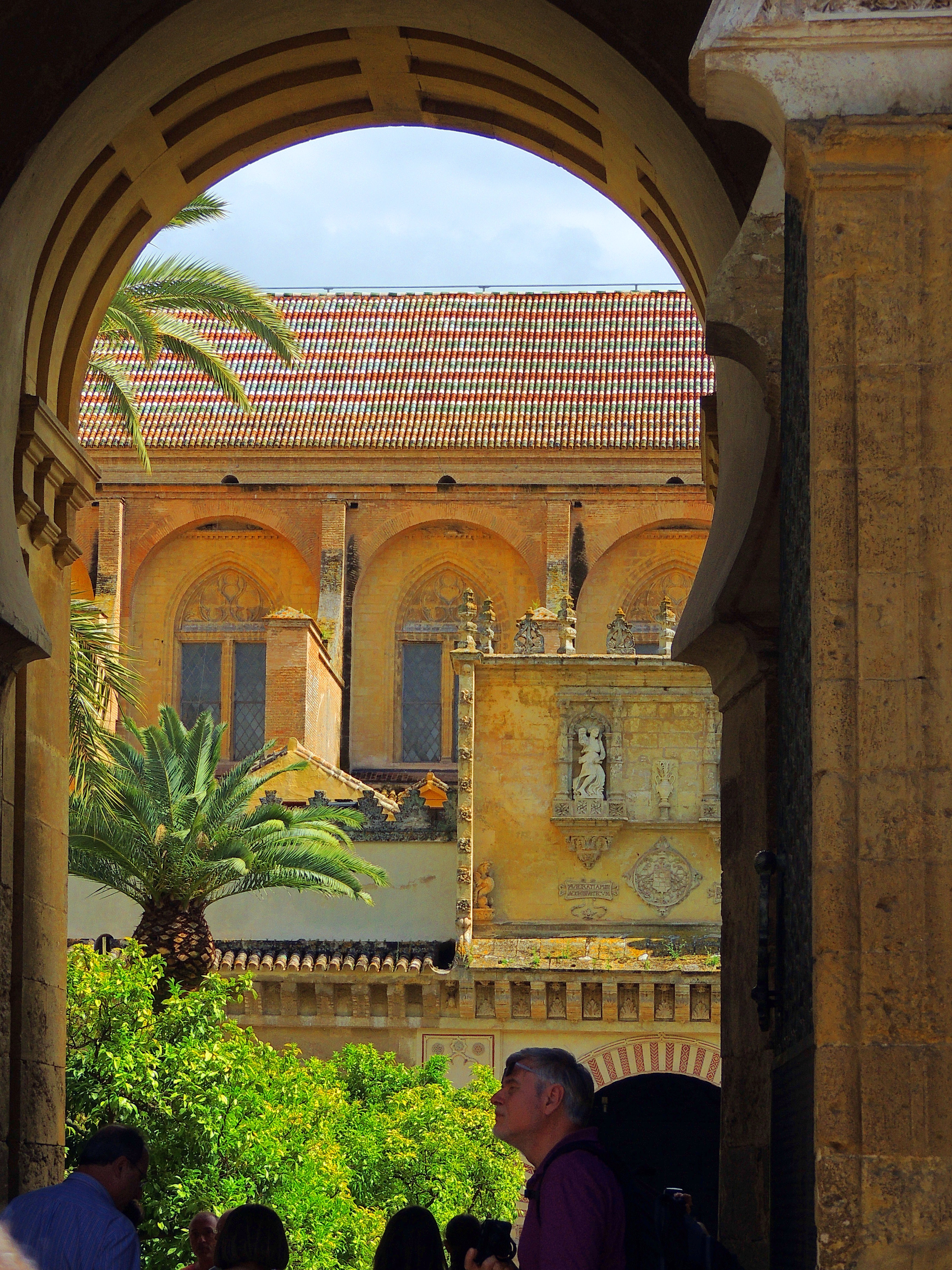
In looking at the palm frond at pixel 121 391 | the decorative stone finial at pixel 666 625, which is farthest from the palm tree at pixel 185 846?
the decorative stone finial at pixel 666 625

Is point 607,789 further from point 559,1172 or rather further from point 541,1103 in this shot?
point 559,1172

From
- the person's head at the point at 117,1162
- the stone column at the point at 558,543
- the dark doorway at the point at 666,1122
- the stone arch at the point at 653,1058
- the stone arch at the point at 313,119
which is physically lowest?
the dark doorway at the point at 666,1122

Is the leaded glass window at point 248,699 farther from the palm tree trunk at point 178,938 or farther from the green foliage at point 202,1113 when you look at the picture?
the green foliage at point 202,1113

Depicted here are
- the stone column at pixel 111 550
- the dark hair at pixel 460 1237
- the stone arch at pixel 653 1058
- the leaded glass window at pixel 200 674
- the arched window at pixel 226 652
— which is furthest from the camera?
the leaded glass window at pixel 200 674

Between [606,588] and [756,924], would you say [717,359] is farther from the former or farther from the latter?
[606,588]

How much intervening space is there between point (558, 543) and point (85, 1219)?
33222mm

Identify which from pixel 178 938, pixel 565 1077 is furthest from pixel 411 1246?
pixel 178 938

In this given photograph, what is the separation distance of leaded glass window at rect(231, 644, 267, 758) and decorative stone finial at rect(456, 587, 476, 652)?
4290 millimetres

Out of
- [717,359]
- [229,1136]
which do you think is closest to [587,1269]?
[717,359]

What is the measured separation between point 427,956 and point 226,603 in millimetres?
11363

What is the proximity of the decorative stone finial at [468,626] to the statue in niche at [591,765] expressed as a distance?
90.2 inches

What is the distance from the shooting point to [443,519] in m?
37.8

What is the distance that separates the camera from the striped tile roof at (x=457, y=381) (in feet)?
123

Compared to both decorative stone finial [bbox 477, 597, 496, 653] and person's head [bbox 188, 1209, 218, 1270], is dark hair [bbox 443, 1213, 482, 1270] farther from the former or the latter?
decorative stone finial [bbox 477, 597, 496, 653]
